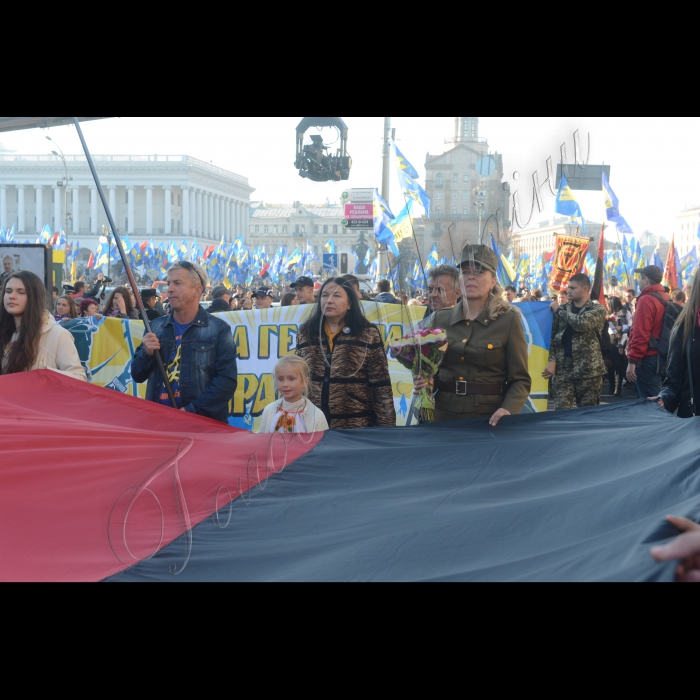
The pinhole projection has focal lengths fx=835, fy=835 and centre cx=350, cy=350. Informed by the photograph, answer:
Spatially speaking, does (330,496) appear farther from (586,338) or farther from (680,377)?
(586,338)

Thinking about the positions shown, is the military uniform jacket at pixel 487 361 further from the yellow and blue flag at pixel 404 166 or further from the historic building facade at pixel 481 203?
the yellow and blue flag at pixel 404 166

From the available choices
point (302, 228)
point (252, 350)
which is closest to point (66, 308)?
point (252, 350)

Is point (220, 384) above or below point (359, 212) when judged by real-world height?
below

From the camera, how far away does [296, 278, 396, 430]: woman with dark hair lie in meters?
4.54

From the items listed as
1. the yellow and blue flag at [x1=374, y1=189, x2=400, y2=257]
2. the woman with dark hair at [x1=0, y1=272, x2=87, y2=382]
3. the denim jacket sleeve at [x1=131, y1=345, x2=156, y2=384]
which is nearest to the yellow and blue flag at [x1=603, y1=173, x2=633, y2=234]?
the yellow and blue flag at [x1=374, y1=189, x2=400, y2=257]

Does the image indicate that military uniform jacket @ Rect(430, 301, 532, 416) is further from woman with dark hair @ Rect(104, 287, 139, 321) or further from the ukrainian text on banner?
woman with dark hair @ Rect(104, 287, 139, 321)

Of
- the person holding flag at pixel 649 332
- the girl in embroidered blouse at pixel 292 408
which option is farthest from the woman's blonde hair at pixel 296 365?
the person holding flag at pixel 649 332

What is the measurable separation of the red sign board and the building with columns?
242 ft

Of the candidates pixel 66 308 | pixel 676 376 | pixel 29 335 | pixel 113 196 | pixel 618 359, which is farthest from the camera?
pixel 113 196

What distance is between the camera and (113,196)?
93.1 m

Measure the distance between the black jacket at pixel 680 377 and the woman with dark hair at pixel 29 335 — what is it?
122 inches

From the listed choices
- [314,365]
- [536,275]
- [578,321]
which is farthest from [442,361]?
[536,275]

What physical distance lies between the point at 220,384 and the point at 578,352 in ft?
12.6

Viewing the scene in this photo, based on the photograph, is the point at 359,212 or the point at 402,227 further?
the point at 359,212
